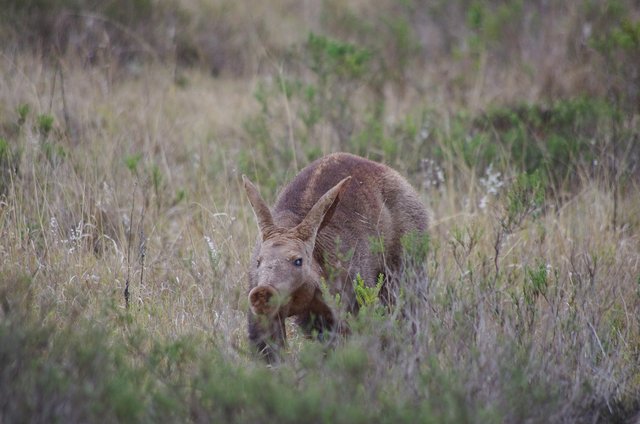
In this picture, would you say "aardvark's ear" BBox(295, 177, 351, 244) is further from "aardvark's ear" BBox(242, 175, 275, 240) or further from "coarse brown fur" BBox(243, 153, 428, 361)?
"aardvark's ear" BBox(242, 175, 275, 240)

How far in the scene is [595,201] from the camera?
7.80 m

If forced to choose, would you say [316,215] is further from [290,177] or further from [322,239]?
[290,177]

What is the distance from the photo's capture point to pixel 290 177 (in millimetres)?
7691

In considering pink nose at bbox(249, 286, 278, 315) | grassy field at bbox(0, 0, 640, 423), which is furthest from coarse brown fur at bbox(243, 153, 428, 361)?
grassy field at bbox(0, 0, 640, 423)

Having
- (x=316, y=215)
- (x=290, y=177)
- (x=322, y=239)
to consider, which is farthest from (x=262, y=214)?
(x=290, y=177)

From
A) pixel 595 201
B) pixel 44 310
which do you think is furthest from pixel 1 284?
pixel 595 201

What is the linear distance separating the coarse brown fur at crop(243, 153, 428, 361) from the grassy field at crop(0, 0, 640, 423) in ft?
0.79

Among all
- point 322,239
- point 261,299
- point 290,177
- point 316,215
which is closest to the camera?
point 261,299

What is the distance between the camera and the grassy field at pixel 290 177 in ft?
14.3

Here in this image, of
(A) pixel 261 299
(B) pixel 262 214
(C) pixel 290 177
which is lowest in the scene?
(C) pixel 290 177

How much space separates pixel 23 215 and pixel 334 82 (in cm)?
414

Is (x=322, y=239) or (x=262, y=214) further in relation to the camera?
(x=322, y=239)

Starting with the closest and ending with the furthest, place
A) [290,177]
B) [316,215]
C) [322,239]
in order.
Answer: [316,215] → [322,239] → [290,177]

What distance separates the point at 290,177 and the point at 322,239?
6.24 ft
